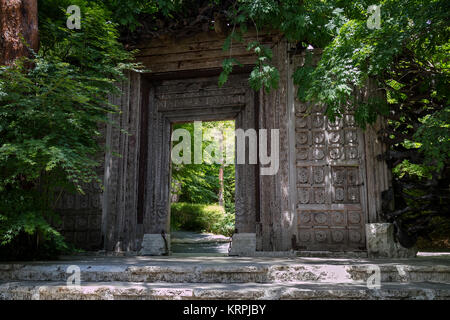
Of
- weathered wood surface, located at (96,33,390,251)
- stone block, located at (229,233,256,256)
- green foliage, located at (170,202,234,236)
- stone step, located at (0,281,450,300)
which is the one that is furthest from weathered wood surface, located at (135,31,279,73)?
green foliage, located at (170,202,234,236)

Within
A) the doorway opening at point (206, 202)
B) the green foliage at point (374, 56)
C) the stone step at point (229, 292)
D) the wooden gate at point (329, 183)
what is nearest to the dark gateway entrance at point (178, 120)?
the wooden gate at point (329, 183)

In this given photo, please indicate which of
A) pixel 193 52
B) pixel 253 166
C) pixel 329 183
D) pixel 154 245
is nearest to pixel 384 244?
pixel 329 183

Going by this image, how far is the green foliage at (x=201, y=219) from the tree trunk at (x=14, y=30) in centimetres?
1256

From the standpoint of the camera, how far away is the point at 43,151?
4324 millimetres

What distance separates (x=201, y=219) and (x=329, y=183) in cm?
1109

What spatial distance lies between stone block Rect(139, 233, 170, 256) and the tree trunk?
165 inches

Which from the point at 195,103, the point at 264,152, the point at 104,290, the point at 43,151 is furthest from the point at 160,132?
the point at 104,290

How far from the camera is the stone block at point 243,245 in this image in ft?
23.5

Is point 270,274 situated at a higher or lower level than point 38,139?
lower

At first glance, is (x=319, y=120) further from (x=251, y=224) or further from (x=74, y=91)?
(x=74, y=91)

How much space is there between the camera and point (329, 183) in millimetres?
7008

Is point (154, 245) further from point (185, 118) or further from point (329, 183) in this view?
point (329, 183)

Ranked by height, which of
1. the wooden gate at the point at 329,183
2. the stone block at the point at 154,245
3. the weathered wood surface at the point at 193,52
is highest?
the weathered wood surface at the point at 193,52

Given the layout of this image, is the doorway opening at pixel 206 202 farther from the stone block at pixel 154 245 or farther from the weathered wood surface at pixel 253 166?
the stone block at pixel 154 245
